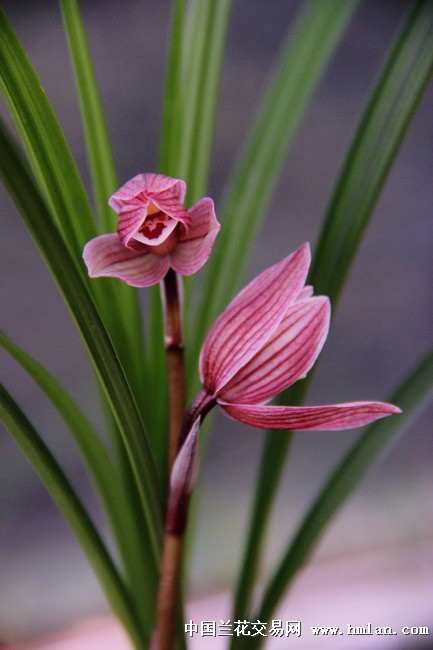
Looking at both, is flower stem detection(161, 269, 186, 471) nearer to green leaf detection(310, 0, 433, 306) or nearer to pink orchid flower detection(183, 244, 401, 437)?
pink orchid flower detection(183, 244, 401, 437)

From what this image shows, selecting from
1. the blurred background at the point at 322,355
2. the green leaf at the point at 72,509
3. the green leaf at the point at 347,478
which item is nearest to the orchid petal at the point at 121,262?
the green leaf at the point at 72,509

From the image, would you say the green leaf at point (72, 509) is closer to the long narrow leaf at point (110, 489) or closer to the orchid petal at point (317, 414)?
the long narrow leaf at point (110, 489)

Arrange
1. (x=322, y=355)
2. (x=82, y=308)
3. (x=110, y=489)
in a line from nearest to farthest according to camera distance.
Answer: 1. (x=82, y=308)
2. (x=110, y=489)
3. (x=322, y=355)

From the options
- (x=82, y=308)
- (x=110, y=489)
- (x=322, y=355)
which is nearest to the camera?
(x=82, y=308)

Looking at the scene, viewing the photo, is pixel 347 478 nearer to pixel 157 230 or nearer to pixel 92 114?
pixel 157 230

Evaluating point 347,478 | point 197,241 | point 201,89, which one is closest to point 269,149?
point 201,89

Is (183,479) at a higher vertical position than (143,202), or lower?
lower
